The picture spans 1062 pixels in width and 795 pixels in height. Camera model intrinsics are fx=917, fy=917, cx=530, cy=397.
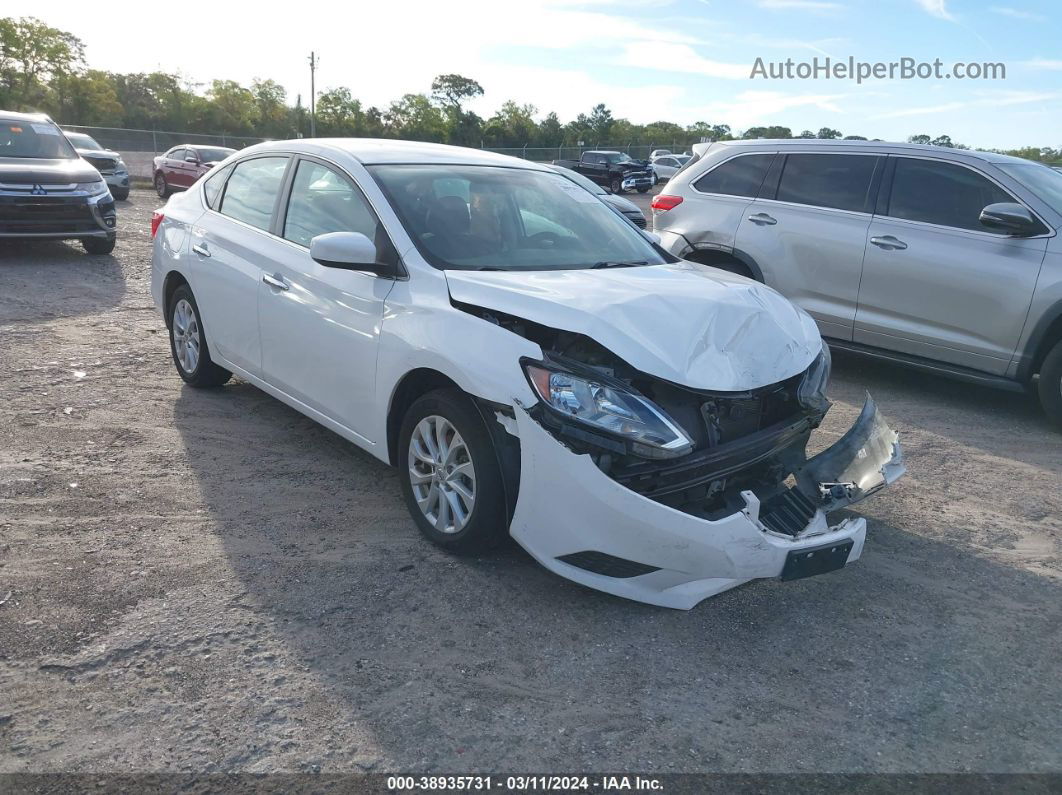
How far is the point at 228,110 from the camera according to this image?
3184 inches

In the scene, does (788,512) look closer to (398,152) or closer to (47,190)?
(398,152)

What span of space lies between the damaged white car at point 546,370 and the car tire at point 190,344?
31.3 inches

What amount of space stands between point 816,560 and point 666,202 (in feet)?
18.2

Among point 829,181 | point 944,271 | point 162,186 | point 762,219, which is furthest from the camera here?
point 162,186

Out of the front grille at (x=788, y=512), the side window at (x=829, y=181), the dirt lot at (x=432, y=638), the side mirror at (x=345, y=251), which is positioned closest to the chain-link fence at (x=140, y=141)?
the side window at (x=829, y=181)

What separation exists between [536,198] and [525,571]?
2104 mm

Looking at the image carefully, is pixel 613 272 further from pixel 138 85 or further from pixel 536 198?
pixel 138 85

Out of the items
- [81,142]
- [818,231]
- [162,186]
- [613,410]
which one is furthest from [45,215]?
[162,186]

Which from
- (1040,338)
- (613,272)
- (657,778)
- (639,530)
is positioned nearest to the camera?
(657,778)

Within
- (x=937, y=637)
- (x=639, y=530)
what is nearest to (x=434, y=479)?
(x=639, y=530)

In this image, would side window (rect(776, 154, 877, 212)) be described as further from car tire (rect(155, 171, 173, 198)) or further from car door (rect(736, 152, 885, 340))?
car tire (rect(155, 171, 173, 198))

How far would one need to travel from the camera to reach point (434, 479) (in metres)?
4.05

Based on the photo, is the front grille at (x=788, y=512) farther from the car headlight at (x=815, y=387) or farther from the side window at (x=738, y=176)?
the side window at (x=738, y=176)

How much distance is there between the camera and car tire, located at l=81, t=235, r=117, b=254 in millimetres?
12344
